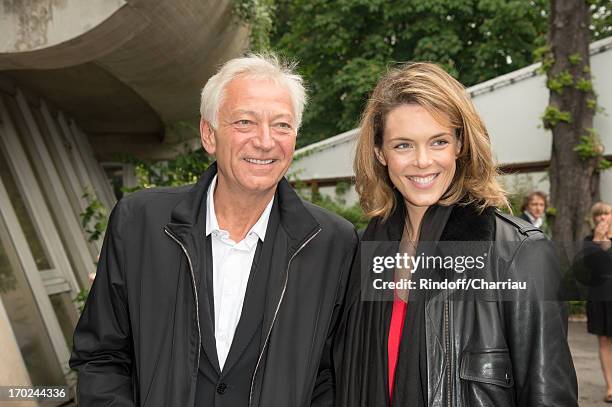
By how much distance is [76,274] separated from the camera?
25.1ft

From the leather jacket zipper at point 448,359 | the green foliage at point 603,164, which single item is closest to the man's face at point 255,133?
the leather jacket zipper at point 448,359

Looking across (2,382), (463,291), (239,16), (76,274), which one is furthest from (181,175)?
(463,291)

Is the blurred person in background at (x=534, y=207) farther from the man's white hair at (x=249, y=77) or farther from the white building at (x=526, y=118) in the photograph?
the man's white hair at (x=249, y=77)

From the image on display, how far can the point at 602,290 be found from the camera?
20.5ft

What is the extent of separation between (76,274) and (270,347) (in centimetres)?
603

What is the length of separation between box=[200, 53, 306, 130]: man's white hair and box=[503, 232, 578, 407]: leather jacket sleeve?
1.07 meters

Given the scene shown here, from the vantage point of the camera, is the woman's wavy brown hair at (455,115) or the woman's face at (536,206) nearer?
the woman's wavy brown hair at (455,115)

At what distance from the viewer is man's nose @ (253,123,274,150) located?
2398mm

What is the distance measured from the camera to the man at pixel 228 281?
87.5 inches

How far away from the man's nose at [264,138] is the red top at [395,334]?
75cm

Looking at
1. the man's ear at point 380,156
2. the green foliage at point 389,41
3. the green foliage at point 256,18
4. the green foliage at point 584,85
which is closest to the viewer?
the man's ear at point 380,156

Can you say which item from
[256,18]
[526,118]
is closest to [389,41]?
[526,118]

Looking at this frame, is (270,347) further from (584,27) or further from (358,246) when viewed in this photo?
(584,27)

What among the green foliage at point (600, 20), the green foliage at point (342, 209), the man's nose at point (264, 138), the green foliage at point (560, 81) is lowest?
the green foliage at point (342, 209)
